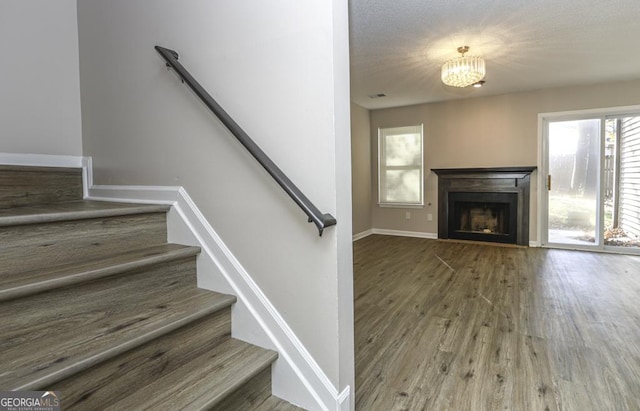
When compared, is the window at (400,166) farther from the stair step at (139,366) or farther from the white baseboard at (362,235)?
the stair step at (139,366)

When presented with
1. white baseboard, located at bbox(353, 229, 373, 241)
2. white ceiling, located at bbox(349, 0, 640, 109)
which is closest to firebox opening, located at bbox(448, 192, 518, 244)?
white baseboard, located at bbox(353, 229, 373, 241)

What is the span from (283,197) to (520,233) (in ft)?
16.6

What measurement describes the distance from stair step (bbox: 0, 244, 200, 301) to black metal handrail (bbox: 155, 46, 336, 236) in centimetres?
60

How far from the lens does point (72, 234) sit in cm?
135

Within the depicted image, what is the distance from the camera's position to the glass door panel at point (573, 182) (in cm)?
471

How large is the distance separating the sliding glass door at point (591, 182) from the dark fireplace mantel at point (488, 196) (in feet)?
0.97

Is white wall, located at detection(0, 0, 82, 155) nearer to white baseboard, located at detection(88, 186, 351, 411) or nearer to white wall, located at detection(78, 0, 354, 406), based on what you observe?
white wall, located at detection(78, 0, 354, 406)

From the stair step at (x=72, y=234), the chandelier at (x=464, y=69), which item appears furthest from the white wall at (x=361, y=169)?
the stair step at (x=72, y=234)

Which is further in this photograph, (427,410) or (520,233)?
(520,233)

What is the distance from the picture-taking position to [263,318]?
1.41m

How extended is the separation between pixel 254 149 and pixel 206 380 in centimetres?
88

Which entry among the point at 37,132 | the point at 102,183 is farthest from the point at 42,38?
the point at 102,183

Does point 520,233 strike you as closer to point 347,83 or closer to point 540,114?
point 540,114

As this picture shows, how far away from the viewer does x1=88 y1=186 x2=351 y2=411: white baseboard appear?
51.7 inches
